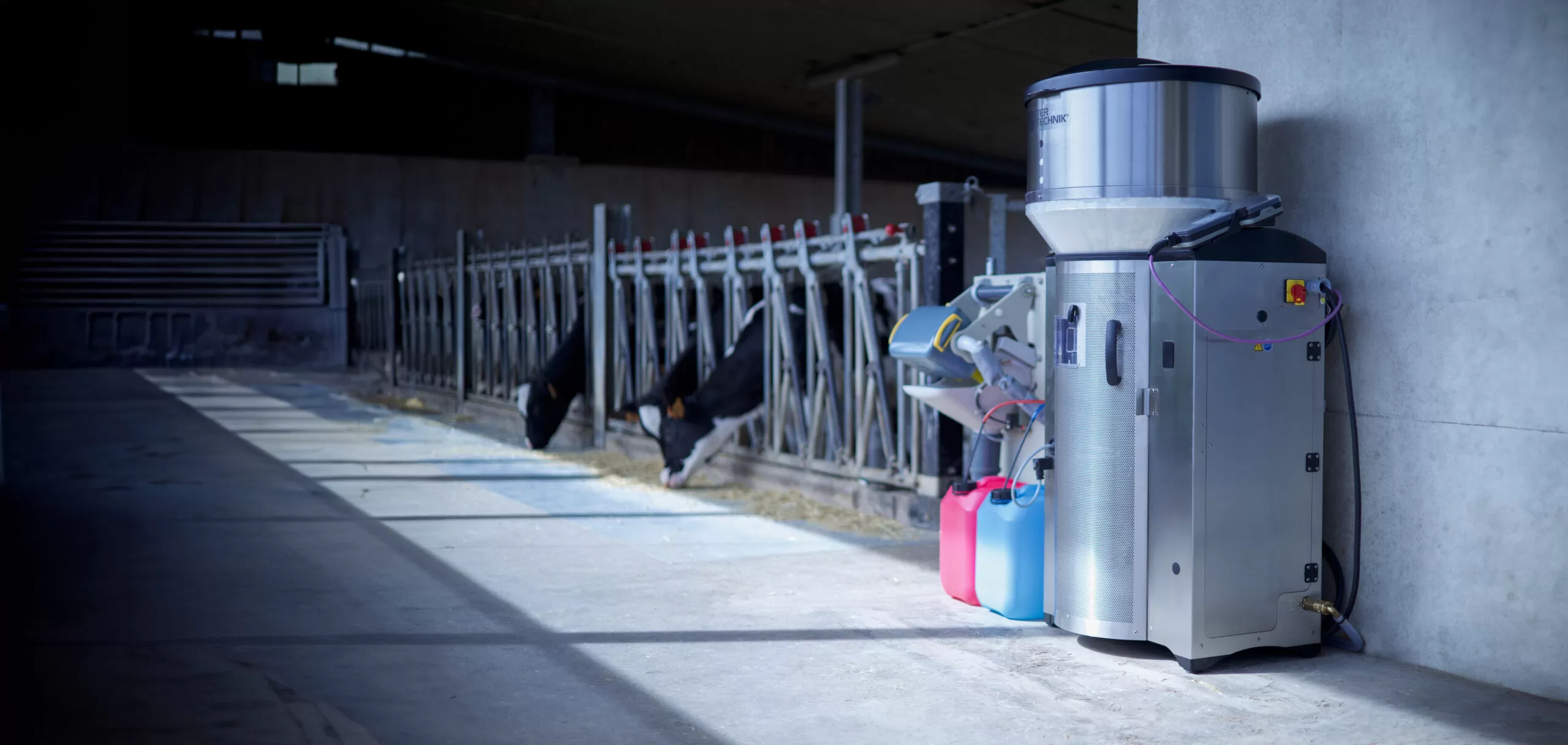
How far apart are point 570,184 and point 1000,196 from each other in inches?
688

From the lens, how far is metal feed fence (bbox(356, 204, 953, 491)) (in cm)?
711

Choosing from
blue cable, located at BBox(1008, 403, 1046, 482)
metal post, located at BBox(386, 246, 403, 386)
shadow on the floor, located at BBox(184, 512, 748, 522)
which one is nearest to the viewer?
blue cable, located at BBox(1008, 403, 1046, 482)

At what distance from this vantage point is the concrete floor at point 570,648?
340 centimetres

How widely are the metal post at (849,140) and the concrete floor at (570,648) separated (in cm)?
1043

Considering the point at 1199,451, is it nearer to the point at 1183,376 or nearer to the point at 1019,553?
the point at 1183,376

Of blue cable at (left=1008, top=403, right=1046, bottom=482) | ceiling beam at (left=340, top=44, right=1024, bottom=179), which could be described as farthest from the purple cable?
ceiling beam at (left=340, top=44, right=1024, bottom=179)

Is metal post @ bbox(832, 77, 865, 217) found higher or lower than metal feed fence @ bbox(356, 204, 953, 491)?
higher

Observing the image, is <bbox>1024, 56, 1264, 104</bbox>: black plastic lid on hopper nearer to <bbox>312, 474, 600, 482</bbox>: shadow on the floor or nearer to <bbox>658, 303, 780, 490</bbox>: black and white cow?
<bbox>658, 303, 780, 490</bbox>: black and white cow

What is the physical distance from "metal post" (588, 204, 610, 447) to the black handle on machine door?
647 centimetres

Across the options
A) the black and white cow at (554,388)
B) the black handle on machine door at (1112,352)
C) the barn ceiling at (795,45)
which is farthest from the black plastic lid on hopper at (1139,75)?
the barn ceiling at (795,45)

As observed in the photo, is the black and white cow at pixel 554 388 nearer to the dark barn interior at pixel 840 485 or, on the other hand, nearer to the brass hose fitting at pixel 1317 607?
the dark barn interior at pixel 840 485

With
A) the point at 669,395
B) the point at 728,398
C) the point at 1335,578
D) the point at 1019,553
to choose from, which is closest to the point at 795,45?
the point at 669,395

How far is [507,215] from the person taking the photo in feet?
73.8

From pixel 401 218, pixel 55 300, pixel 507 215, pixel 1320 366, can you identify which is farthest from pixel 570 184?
pixel 1320 366
